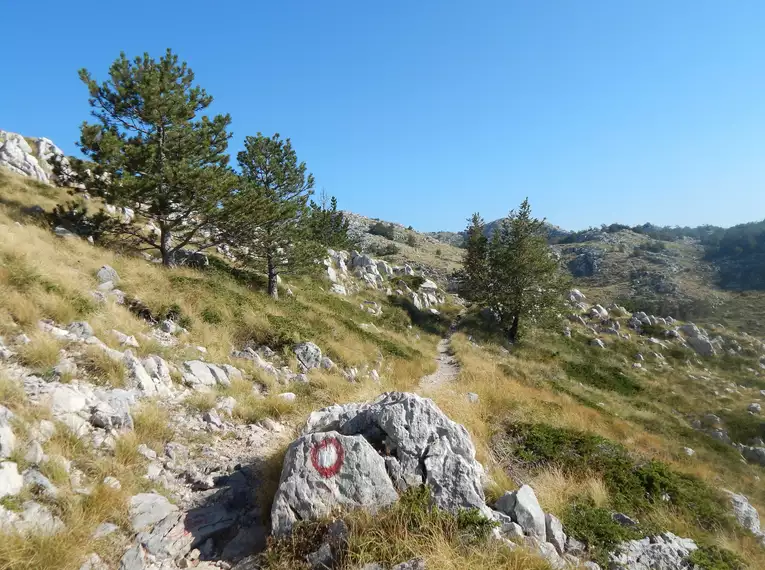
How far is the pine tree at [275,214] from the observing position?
2077 cm

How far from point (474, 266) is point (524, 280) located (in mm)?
5476

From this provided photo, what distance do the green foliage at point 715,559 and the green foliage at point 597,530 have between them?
65 cm

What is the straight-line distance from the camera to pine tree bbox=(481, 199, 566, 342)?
34.1 m

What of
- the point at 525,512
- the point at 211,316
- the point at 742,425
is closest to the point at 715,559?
the point at 525,512

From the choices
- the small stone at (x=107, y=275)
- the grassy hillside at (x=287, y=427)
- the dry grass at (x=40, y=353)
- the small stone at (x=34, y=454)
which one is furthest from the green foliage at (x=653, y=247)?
the small stone at (x=34, y=454)

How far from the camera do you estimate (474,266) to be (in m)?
38.4

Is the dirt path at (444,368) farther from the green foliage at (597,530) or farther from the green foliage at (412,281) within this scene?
the green foliage at (597,530)

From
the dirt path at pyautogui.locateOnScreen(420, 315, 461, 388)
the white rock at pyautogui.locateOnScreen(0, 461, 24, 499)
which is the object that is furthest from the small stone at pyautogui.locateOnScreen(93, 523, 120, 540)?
the dirt path at pyautogui.locateOnScreen(420, 315, 461, 388)

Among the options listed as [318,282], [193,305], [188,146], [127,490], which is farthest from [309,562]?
[318,282]

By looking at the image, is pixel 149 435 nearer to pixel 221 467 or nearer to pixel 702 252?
pixel 221 467

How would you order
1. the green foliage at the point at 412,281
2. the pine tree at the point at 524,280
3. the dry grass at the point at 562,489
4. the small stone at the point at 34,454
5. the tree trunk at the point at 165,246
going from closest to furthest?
the small stone at the point at 34,454 < the dry grass at the point at 562,489 < the tree trunk at the point at 165,246 < the pine tree at the point at 524,280 < the green foliage at the point at 412,281

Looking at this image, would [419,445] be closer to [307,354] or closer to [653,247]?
[307,354]

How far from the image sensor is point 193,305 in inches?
528

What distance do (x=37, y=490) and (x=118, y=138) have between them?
15.6 meters
